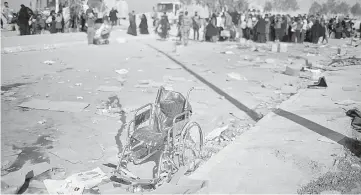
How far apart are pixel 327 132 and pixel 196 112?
2339mm

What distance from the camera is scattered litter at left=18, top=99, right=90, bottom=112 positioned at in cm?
614

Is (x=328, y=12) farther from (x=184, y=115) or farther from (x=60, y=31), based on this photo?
(x=184, y=115)

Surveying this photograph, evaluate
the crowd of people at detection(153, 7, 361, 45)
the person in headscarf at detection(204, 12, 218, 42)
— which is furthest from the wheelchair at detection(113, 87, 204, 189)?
the person in headscarf at detection(204, 12, 218, 42)

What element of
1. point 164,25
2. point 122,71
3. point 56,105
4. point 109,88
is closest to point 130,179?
point 56,105

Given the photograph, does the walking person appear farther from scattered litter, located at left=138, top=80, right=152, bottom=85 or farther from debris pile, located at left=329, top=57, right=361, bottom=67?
debris pile, located at left=329, top=57, right=361, bottom=67

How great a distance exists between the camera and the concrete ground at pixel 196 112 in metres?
3.93

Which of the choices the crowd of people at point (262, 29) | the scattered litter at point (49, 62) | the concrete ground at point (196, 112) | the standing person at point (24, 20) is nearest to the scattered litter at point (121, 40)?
the crowd of people at point (262, 29)

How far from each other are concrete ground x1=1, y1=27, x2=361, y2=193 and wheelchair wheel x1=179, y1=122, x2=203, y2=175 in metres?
0.19

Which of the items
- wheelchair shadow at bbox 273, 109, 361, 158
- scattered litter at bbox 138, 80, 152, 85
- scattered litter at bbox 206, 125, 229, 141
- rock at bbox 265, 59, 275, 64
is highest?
rock at bbox 265, 59, 275, 64

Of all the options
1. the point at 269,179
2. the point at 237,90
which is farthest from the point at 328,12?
the point at 269,179

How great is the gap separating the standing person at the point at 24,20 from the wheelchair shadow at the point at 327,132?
47.1ft

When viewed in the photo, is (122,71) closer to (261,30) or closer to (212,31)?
(212,31)

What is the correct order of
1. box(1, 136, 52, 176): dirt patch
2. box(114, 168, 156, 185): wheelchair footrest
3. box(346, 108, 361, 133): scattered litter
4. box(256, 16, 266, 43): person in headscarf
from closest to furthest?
box(114, 168, 156, 185): wheelchair footrest, box(1, 136, 52, 176): dirt patch, box(346, 108, 361, 133): scattered litter, box(256, 16, 266, 43): person in headscarf

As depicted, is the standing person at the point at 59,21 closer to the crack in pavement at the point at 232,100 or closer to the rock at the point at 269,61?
the crack in pavement at the point at 232,100
